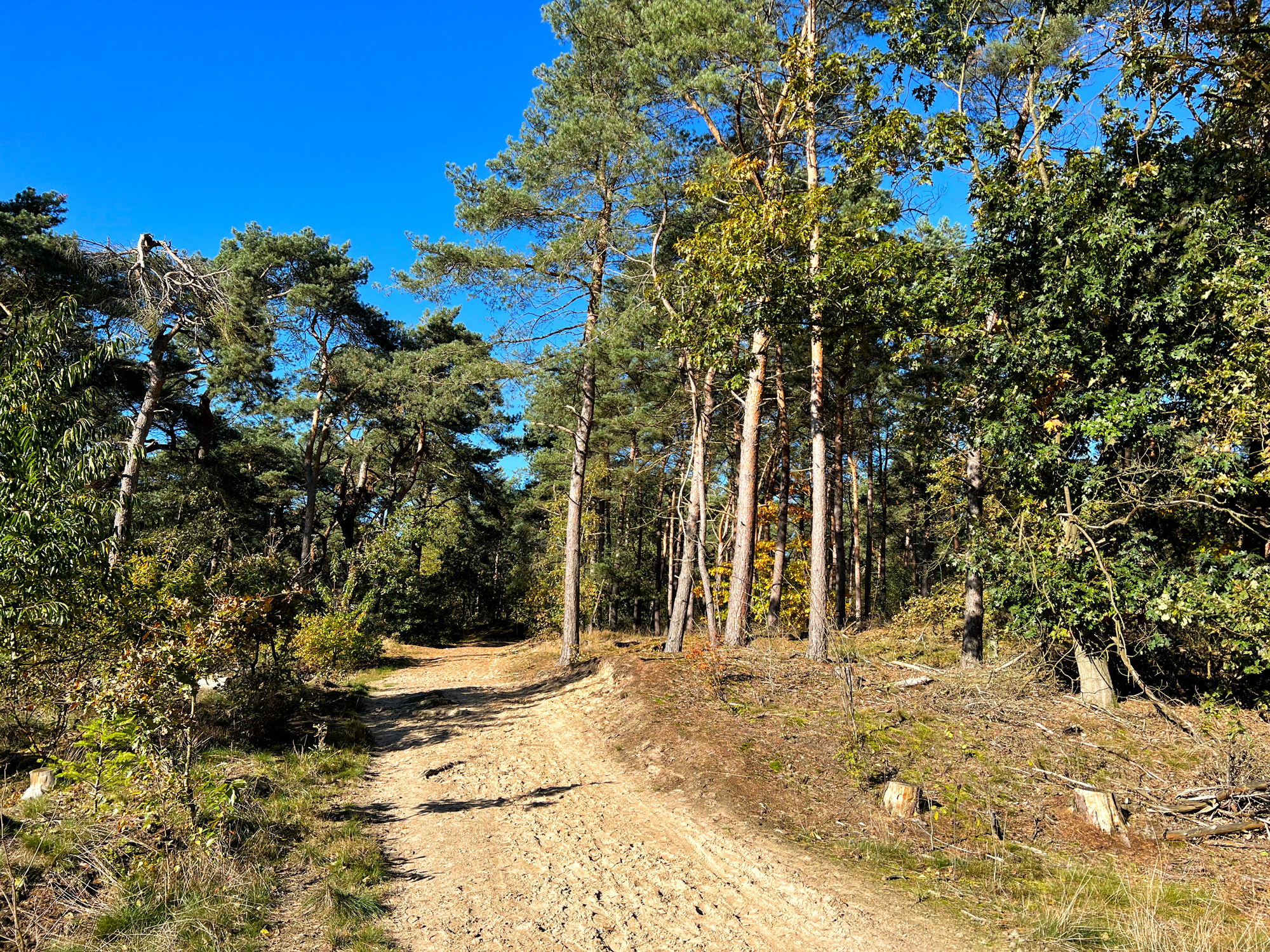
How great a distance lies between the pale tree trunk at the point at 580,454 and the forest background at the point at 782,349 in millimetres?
66

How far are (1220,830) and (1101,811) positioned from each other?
839 mm

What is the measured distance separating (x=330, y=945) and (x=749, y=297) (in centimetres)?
937

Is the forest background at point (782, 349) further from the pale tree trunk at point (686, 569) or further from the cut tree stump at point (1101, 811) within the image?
the cut tree stump at point (1101, 811)

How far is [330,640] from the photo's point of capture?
40.1 ft

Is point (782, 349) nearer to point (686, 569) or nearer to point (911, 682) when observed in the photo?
point (686, 569)

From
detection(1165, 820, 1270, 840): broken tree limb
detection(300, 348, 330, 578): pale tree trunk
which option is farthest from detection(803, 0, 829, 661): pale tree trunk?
detection(300, 348, 330, 578): pale tree trunk

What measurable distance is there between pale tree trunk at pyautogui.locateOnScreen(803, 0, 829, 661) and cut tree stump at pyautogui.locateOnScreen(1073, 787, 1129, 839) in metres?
4.61

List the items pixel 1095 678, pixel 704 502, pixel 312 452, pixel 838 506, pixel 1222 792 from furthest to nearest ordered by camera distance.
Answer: pixel 312 452, pixel 838 506, pixel 704 502, pixel 1095 678, pixel 1222 792

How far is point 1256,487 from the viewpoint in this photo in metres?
6.79

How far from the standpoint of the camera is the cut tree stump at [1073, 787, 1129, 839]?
18.4 ft

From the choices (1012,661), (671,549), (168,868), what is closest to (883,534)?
(671,549)

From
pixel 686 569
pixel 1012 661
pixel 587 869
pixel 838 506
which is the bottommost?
pixel 587 869

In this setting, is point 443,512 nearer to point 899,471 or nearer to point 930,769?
point 899,471

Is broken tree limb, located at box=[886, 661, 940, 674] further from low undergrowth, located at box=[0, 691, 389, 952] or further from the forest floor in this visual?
low undergrowth, located at box=[0, 691, 389, 952]
